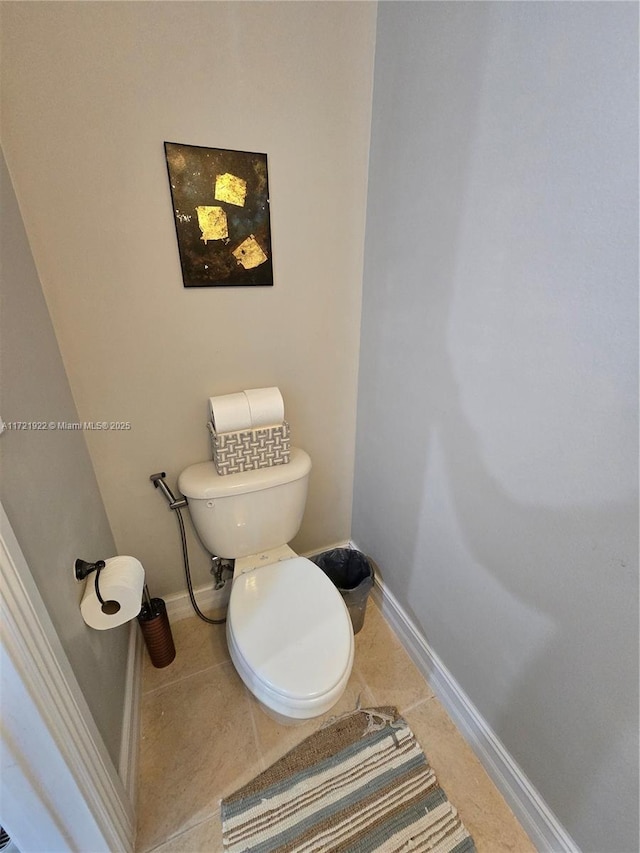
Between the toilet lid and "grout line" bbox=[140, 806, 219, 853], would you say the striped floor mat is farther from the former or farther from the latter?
the toilet lid

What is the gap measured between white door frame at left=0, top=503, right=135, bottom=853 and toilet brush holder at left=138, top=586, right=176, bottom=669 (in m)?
0.45

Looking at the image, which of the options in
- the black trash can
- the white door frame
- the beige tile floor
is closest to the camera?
the white door frame

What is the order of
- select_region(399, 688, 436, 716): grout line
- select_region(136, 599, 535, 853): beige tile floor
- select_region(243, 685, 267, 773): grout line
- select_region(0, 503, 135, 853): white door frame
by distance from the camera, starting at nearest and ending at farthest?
select_region(0, 503, 135, 853): white door frame
select_region(136, 599, 535, 853): beige tile floor
select_region(243, 685, 267, 773): grout line
select_region(399, 688, 436, 716): grout line

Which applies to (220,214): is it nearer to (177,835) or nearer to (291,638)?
(291,638)

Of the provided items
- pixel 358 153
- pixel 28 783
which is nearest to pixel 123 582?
pixel 28 783

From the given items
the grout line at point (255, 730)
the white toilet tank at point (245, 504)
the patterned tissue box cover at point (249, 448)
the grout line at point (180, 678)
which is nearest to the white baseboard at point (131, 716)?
the grout line at point (180, 678)

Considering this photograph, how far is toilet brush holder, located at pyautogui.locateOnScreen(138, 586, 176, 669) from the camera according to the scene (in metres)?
1.18

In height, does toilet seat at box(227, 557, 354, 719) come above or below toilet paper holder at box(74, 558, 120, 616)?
below

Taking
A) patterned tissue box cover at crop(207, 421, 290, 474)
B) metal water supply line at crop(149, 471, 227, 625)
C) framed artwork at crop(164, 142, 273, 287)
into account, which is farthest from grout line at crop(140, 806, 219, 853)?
framed artwork at crop(164, 142, 273, 287)

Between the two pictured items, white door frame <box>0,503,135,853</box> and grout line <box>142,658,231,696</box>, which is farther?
grout line <box>142,658,231,696</box>

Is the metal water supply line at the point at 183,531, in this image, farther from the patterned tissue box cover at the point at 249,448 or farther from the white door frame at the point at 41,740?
the white door frame at the point at 41,740

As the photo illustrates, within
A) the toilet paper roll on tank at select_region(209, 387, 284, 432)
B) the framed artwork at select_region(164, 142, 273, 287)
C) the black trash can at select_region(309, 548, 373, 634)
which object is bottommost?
the black trash can at select_region(309, 548, 373, 634)

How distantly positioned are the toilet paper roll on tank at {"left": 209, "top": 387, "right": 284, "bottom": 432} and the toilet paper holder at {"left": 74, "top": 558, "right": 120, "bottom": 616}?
47 centimetres

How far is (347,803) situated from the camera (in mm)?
939
